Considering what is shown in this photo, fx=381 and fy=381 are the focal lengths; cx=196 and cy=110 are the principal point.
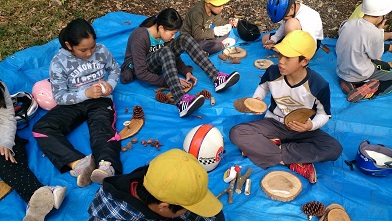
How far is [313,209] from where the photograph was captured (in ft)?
8.90

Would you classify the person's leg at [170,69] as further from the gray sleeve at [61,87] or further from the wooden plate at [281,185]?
the wooden plate at [281,185]

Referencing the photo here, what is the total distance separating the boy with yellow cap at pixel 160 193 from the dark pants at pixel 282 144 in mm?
1202

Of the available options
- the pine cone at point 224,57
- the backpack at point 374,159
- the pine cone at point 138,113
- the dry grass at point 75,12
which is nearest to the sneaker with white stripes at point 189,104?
the pine cone at point 138,113

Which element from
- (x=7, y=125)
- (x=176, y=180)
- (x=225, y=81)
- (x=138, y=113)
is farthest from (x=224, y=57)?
(x=176, y=180)

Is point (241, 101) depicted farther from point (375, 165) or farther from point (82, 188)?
point (82, 188)

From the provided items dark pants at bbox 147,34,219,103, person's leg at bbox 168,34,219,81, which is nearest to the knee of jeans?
dark pants at bbox 147,34,219,103

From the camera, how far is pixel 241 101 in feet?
12.4

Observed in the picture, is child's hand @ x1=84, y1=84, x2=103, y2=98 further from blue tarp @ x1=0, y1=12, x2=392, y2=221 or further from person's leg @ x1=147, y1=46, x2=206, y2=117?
person's leg @ x1=147, y1=46, x2=206, y2=117

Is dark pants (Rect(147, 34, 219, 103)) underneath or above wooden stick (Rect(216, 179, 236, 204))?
above

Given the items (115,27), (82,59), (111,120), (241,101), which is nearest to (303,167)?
(241,101)

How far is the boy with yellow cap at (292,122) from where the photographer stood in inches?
112

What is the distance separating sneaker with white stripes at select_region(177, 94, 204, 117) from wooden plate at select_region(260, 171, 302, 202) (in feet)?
3.07

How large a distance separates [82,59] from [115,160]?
3.21ft

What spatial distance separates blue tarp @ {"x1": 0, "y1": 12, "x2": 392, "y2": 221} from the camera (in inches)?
110
